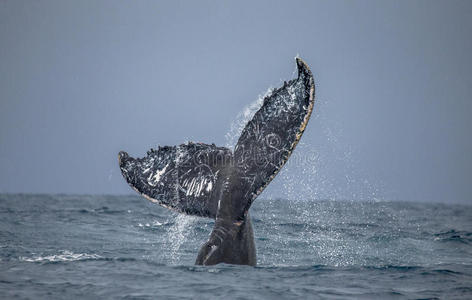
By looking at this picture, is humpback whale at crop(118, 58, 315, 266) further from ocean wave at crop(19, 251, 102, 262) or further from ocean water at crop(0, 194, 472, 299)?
ocean wave at crop(19, 251, 102, 262)

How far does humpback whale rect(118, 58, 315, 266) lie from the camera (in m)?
6.14

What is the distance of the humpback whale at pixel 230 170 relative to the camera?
6.14 meters

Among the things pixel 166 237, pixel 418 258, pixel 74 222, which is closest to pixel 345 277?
pixel 418 258

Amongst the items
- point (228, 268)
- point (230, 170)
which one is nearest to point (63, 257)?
point (228, 268)

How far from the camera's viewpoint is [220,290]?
671 centimetres

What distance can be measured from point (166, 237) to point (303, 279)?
6522 mm

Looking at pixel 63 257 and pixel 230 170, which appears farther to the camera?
pixel 63 257

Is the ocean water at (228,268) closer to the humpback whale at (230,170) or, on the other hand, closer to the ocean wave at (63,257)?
the ocean wave at (63,257)

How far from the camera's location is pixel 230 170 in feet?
21.1

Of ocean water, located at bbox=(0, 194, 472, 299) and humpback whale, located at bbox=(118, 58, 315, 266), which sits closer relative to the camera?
humpback whale, located at bbox=(118, 58, 315, 266)

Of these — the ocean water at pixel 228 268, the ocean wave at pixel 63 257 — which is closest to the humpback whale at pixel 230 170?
the ocean water at pixel 228 268

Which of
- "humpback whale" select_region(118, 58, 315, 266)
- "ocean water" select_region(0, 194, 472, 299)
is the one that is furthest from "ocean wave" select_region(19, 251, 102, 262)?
"humpback whale" select_region(118, 58, 315, 266)

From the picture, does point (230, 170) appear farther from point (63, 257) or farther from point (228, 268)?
point (63, 257)

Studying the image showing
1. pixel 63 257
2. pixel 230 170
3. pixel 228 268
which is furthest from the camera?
pixel 63 257
